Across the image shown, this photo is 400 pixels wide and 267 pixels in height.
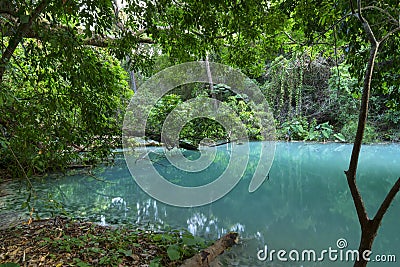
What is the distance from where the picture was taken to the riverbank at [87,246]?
6.17 ft

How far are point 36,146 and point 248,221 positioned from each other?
226cm

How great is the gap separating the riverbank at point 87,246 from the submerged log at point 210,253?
0.33 ft

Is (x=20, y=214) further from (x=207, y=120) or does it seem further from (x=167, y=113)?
(x=207, y=120)

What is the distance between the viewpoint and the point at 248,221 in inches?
127

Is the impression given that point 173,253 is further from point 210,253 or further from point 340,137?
point 340,137

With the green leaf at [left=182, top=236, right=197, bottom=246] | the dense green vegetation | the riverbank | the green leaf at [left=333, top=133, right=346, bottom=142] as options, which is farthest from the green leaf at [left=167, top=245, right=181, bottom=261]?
the green leaf at [left=333, top=133, right=346, bottom=142]

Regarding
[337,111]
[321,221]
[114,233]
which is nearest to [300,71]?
[337,111]

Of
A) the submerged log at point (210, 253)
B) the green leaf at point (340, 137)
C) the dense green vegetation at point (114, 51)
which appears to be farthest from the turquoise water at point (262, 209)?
the green leaf at point (340, 137)

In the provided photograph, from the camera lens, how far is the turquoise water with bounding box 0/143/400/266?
264 centimetres

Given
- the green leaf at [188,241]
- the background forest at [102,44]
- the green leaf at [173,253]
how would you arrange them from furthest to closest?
the green leaf at [188,241], the green leaf at [173,253], the background forest at [102,44]

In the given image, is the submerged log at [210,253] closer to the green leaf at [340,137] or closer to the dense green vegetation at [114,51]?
the dense green vegetation at [114,51]

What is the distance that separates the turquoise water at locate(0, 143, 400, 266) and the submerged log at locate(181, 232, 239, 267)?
0.07m

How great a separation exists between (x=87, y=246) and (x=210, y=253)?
3.01 feet

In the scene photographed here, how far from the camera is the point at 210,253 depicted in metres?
2.17
